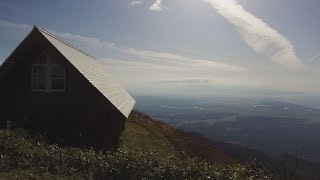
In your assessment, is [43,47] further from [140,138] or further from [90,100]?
[140,138]

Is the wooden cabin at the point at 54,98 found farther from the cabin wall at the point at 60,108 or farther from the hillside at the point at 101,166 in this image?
the hillside at the point at 101,166

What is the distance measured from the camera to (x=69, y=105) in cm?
2525

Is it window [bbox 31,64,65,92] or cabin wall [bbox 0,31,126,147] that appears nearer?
cabin wall [bbox 0,31,126,147]

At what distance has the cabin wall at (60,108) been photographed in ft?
80.6

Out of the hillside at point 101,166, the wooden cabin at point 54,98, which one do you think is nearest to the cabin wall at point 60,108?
the wooden cabin at point 54,98

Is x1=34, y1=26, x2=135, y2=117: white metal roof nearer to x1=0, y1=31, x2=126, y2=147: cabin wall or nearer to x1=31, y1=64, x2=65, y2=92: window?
x1=0, y1=31, x2=126, y2=147: cabin wall

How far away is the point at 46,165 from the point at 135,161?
3627mm

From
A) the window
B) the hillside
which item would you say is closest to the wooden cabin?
the window

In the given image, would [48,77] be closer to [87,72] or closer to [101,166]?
[87,72]

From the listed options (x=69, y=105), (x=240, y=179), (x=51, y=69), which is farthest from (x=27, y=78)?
(x=240, y=179)

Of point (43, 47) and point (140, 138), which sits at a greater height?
point (43, 47)

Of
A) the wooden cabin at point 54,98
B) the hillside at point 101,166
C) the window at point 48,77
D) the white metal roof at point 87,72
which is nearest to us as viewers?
the hillside at point 101,166

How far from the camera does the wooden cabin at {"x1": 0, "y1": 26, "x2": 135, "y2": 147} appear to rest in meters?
24.5

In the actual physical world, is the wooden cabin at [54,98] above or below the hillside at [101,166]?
above
